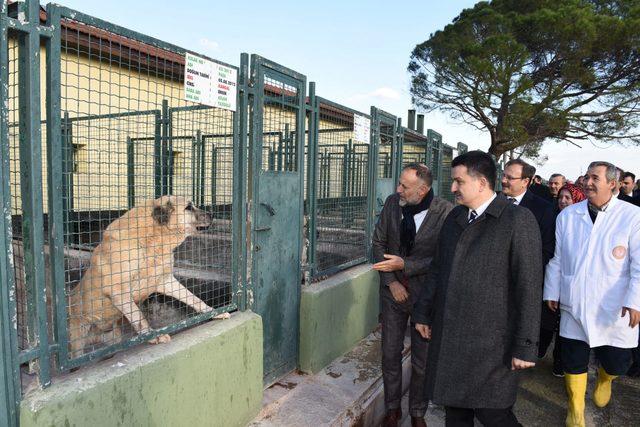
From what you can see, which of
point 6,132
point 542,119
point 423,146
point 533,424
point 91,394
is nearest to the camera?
point 6,132

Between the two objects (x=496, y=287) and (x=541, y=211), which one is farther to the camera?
(x=541, y=211)

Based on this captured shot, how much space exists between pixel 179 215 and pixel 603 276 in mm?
3358

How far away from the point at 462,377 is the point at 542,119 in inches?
799

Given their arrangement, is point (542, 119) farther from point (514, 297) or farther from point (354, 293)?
point (514, 297)

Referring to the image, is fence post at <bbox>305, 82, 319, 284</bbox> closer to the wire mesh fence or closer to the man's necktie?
the wire mesh fence

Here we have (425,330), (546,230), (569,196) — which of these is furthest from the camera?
(569,196)

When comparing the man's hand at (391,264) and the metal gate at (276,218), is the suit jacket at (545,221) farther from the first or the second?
the metal gate at (276,218)

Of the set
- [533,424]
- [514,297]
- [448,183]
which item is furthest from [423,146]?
[514,297]

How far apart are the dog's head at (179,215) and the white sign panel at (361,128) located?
1.95 meters

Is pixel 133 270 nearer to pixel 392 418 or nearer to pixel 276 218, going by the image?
pixel 276 218

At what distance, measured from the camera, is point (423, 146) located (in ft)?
25.2

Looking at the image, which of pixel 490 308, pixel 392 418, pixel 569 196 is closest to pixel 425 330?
pixel 490 308

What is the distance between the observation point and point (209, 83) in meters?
2.79

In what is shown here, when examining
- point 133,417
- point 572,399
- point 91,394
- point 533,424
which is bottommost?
point 533,424
